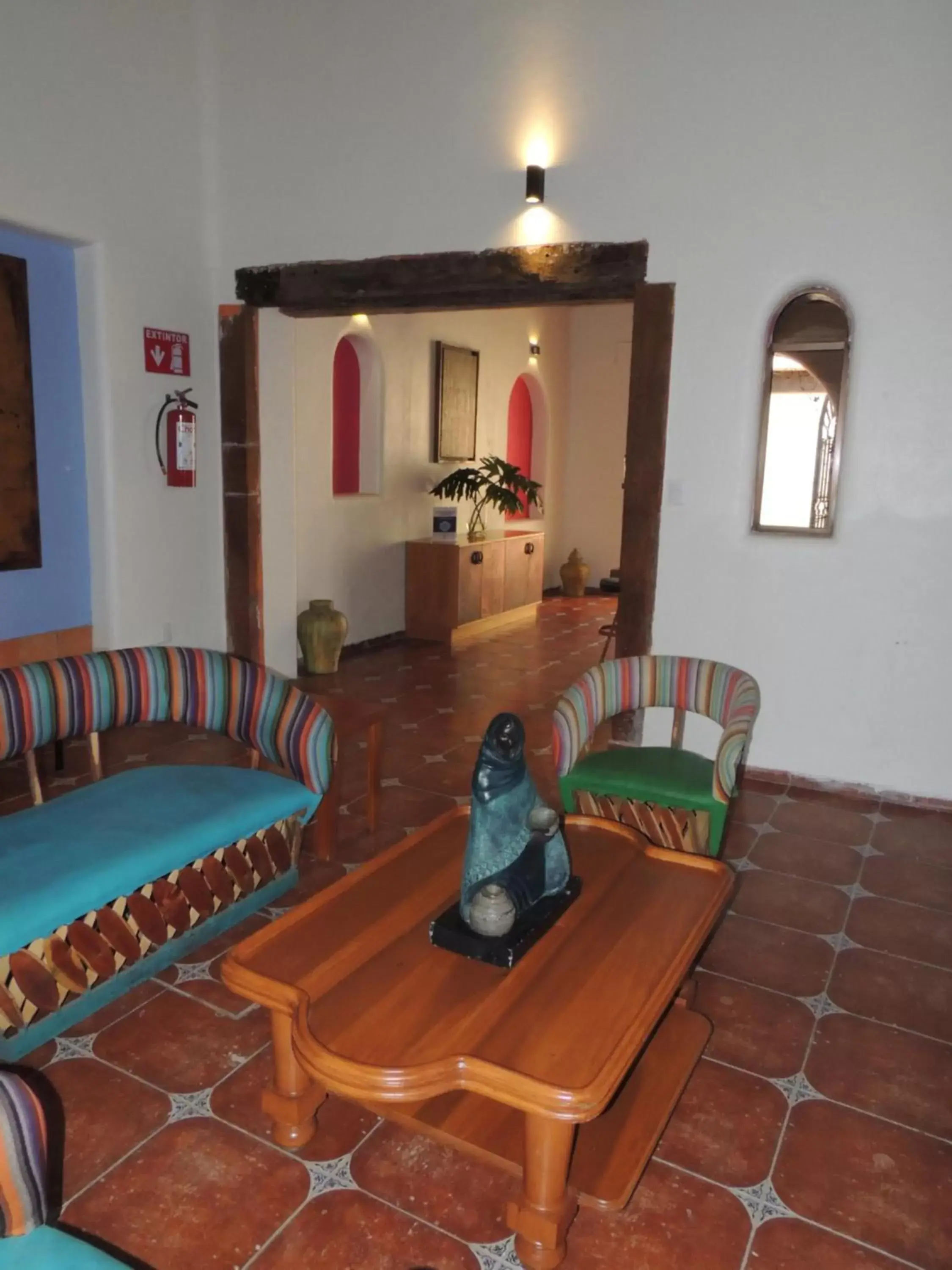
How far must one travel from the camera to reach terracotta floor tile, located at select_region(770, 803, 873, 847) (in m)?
3.64

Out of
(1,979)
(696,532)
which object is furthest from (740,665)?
(1,979)

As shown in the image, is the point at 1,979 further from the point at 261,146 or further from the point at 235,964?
the point at 261,146

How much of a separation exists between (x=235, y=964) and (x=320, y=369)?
16.3 ft

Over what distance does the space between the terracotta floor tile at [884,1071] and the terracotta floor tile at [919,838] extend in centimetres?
125

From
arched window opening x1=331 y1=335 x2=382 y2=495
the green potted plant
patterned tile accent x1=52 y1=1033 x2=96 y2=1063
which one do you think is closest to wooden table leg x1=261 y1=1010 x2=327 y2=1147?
patterned tile accent x1=52 y1=1033 x2=96 y2=1063

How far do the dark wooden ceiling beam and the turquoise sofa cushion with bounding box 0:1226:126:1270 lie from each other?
3.99 meters

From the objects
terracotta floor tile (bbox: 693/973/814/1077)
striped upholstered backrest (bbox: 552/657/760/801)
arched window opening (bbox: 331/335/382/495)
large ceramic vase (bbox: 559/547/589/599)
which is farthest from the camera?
large ceramic vase (bbox: 559/547/589/599)

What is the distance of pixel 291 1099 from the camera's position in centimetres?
192

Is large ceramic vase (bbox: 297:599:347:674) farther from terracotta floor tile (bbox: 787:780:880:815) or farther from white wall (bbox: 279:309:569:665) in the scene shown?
terracotta floor tile (bbox: 787:780:880:815)

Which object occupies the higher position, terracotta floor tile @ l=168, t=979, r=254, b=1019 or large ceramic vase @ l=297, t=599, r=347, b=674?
large ceramic vase @ l=297, t=599, r=347, b=674

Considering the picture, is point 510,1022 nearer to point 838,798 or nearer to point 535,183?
point 838,798

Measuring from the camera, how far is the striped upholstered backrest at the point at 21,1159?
1204 mm

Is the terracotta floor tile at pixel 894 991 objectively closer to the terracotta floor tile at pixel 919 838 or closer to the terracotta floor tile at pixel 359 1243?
the terracotta floor tile at pixel 919 838

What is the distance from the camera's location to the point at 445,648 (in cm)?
703
